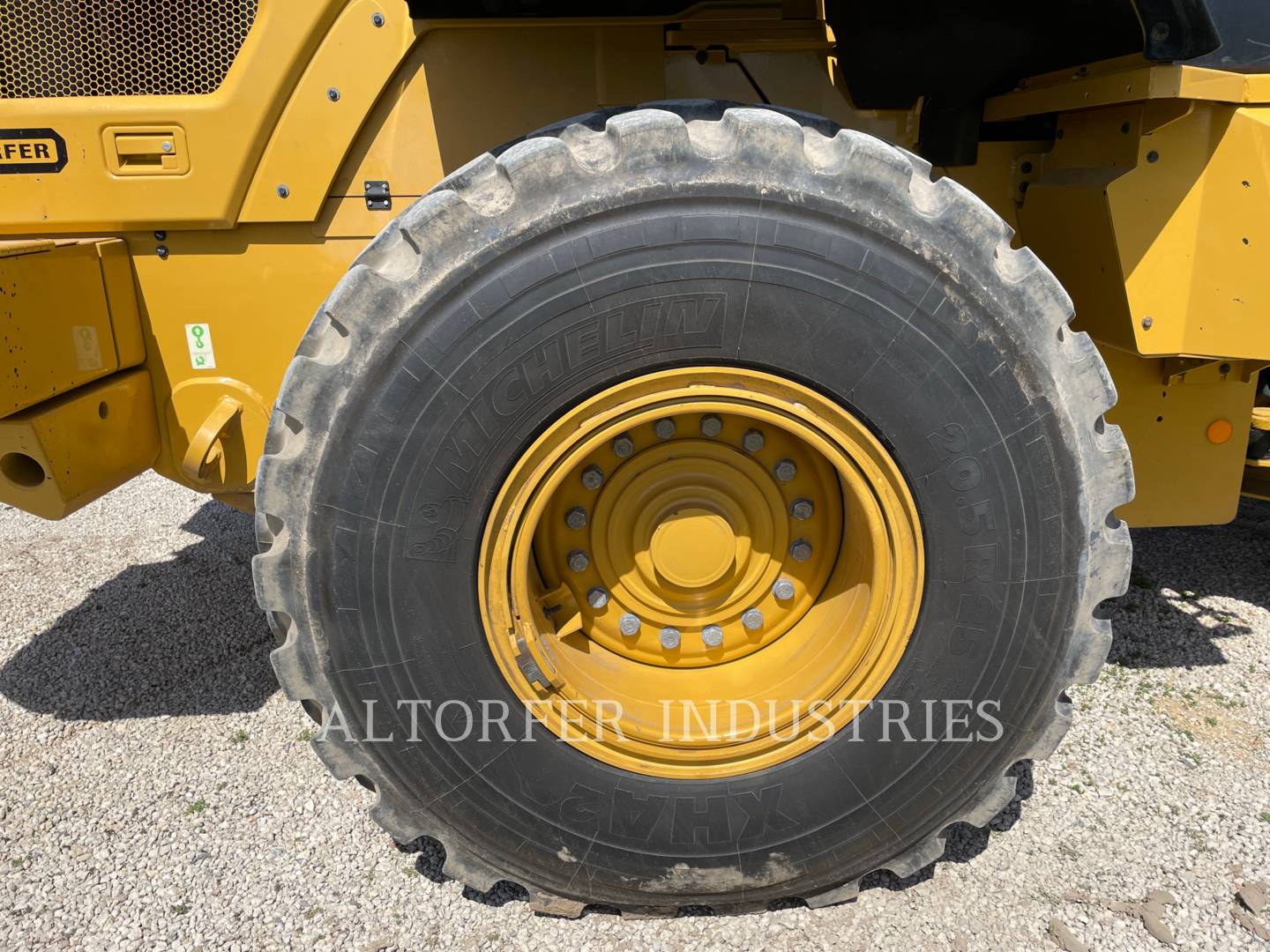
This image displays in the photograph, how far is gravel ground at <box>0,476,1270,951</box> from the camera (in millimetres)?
2072

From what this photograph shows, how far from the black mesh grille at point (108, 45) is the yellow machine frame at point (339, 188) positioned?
0.06 metres

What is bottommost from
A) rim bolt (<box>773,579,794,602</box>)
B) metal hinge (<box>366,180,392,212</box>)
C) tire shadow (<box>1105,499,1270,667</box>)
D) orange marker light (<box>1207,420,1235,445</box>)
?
tire shadow (<box>1105,499,1270,667</box>)

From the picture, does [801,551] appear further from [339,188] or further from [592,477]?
[339,188]

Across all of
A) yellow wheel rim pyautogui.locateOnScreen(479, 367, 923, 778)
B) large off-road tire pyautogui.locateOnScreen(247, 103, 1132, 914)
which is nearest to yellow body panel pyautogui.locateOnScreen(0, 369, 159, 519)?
large off-road tire pyautogui.locateOnScreen(247, 103, 1132, 914)

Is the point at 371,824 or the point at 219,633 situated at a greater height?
the point at 371,824

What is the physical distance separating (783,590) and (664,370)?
0.66 meters

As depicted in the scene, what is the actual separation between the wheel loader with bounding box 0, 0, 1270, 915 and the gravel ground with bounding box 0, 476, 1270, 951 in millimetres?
182

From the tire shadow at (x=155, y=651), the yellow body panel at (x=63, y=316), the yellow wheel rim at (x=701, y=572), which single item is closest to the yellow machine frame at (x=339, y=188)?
the yellow body panel at (x=63, y=316)

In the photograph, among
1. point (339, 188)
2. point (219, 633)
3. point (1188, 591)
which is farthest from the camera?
point (1188, 591)

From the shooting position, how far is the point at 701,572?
213 cm

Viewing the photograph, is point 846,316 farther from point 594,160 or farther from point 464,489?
point 464,489

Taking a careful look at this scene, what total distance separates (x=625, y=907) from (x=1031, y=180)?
224 centimetres

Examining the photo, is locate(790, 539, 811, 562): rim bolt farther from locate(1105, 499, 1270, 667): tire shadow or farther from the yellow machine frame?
locate(1105, 499, 1270, 667): tire shadow

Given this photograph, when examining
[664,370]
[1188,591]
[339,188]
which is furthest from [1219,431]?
[339,188]
